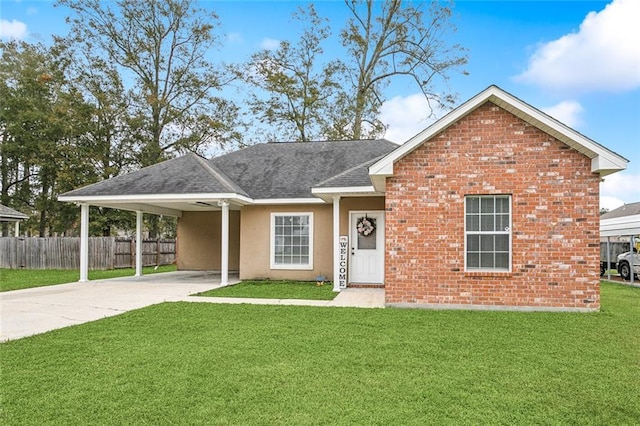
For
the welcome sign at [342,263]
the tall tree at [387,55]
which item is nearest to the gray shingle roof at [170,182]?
the welcome sign at [342,263]

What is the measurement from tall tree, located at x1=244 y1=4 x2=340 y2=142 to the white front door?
54.1 ft

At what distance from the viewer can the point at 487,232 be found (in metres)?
8.50

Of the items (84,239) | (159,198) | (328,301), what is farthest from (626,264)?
(84,239)

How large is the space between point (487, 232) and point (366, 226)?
4.34 metres

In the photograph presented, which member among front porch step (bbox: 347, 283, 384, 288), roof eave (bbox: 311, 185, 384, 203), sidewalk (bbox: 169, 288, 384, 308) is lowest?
front porch step (bbox: 347, 283, 384, 288)

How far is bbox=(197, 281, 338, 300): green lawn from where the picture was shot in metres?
10.2

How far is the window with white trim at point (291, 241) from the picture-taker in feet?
44.0

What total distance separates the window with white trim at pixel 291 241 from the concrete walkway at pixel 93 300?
2.14 m

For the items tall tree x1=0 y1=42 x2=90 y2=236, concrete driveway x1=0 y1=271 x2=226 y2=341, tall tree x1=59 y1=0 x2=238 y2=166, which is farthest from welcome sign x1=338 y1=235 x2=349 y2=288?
tall tree x1=0 y1=42 x2=90 y2=236

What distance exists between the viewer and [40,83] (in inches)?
1057

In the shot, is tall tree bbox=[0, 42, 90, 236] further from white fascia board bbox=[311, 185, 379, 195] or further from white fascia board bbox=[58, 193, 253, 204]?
white fascia board bbox=[311, 185, 379, 195]

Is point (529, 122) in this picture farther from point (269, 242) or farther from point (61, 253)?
point (61, 253)

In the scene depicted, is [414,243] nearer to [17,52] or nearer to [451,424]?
[451,424]

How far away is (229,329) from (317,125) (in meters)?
23.0
